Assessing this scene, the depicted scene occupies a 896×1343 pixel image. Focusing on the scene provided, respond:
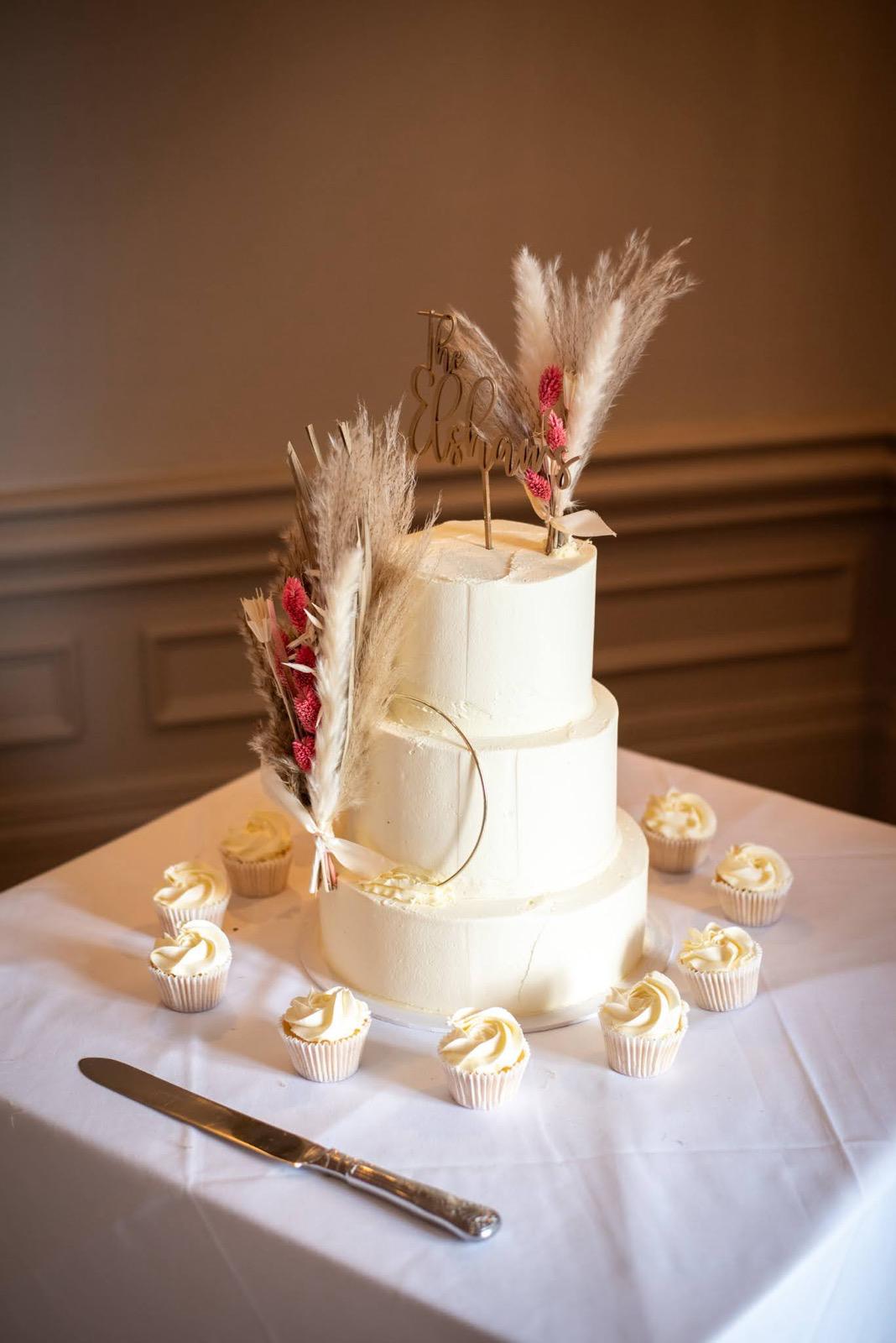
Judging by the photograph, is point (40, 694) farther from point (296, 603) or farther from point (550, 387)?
point (550, 387)

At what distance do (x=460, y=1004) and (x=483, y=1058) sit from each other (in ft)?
0.54

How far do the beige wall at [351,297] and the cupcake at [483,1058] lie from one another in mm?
1748

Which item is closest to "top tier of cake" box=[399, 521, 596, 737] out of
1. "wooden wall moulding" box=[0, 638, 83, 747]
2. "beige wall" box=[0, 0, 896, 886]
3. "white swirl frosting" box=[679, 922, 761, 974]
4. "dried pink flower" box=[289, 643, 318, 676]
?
"dried pink flower" box=[289, 643, 318, 676]

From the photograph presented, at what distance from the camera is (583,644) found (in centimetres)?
143

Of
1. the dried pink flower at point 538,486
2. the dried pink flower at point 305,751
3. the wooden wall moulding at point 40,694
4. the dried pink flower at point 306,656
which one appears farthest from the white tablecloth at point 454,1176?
the wooden wall moulding at point 40,694

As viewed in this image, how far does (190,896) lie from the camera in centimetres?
156

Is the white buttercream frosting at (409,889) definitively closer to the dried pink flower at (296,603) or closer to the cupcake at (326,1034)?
the cupcake at (326,1034)

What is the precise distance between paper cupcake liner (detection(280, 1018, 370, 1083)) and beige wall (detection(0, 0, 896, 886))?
170 cm

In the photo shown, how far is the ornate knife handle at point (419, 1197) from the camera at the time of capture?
3.56 feet

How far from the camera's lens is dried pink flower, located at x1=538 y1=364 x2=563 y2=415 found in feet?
4.47

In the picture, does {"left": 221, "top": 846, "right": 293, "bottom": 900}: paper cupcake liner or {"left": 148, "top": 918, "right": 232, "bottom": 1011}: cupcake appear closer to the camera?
{"left": 148, "top": 918, "right": 232, "bottom": 1011}: cupcake

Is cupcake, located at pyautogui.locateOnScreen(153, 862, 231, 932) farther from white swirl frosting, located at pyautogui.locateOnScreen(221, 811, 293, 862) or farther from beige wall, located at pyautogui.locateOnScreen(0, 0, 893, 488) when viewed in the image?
beige wall, located at pyautogui.locateOnScreen(0, 0, 893, 488)

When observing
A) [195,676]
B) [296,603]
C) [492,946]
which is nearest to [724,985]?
[492,946]

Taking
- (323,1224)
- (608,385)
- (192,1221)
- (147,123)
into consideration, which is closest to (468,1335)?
(323,1224)
